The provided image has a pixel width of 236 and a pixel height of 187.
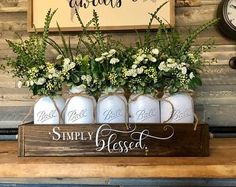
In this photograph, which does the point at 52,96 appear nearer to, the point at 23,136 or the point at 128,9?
the point at 23,136

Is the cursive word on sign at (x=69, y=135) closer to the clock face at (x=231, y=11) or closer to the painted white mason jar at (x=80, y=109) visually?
the painted white mason jar at (x=80, y=109)

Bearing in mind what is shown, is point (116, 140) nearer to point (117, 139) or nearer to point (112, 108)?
point (117, 139)

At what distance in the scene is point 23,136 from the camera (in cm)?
124

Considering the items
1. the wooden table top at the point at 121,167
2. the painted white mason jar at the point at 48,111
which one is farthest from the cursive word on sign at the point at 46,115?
the wooden table top at the point at 121,167

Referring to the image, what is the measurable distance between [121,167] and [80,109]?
0.27m

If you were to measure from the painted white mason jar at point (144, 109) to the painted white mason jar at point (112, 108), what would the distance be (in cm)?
3

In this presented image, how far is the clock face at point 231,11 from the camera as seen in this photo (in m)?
1.66

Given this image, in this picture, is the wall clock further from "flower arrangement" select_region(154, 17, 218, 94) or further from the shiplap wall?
"flower arrangement" select_region(154, 17, 218, 94)

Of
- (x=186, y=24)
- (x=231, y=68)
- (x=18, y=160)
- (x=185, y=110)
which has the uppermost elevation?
(x=186, y=24)

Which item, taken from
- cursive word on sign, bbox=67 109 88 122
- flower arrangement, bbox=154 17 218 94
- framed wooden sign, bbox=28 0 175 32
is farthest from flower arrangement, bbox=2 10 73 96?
framed wooden sign, bbox=28 0 175 32

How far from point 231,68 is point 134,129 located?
0.75m

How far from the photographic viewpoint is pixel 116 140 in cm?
122

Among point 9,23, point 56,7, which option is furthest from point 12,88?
point 56,7

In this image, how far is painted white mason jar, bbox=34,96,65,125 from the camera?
1.26m
